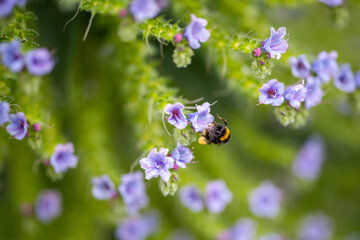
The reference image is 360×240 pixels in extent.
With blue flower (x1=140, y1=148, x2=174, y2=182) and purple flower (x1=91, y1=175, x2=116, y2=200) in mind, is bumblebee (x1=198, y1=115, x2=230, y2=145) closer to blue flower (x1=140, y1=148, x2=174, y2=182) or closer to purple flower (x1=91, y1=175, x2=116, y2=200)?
blue flower (x1=140, y1=148, x2=174, y2=182)

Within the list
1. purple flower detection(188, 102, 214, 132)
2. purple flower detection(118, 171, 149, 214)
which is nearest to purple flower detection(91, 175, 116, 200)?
purple flower detection(118, 171, 149, 214)

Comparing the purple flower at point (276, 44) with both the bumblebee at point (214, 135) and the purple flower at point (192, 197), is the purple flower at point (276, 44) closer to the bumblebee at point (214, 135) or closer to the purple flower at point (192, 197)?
the bumblebee at point (214, 135)

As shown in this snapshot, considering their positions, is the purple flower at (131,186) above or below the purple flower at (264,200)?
above

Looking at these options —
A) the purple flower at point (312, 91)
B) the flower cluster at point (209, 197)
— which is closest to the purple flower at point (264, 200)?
the flower cluster at point (209, 197)

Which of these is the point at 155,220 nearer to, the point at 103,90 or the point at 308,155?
the point at 103,90

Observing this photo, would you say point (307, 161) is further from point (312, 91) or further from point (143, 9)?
point (143, 9)

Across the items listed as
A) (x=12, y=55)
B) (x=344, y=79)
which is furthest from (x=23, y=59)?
(x=344, y=79)
